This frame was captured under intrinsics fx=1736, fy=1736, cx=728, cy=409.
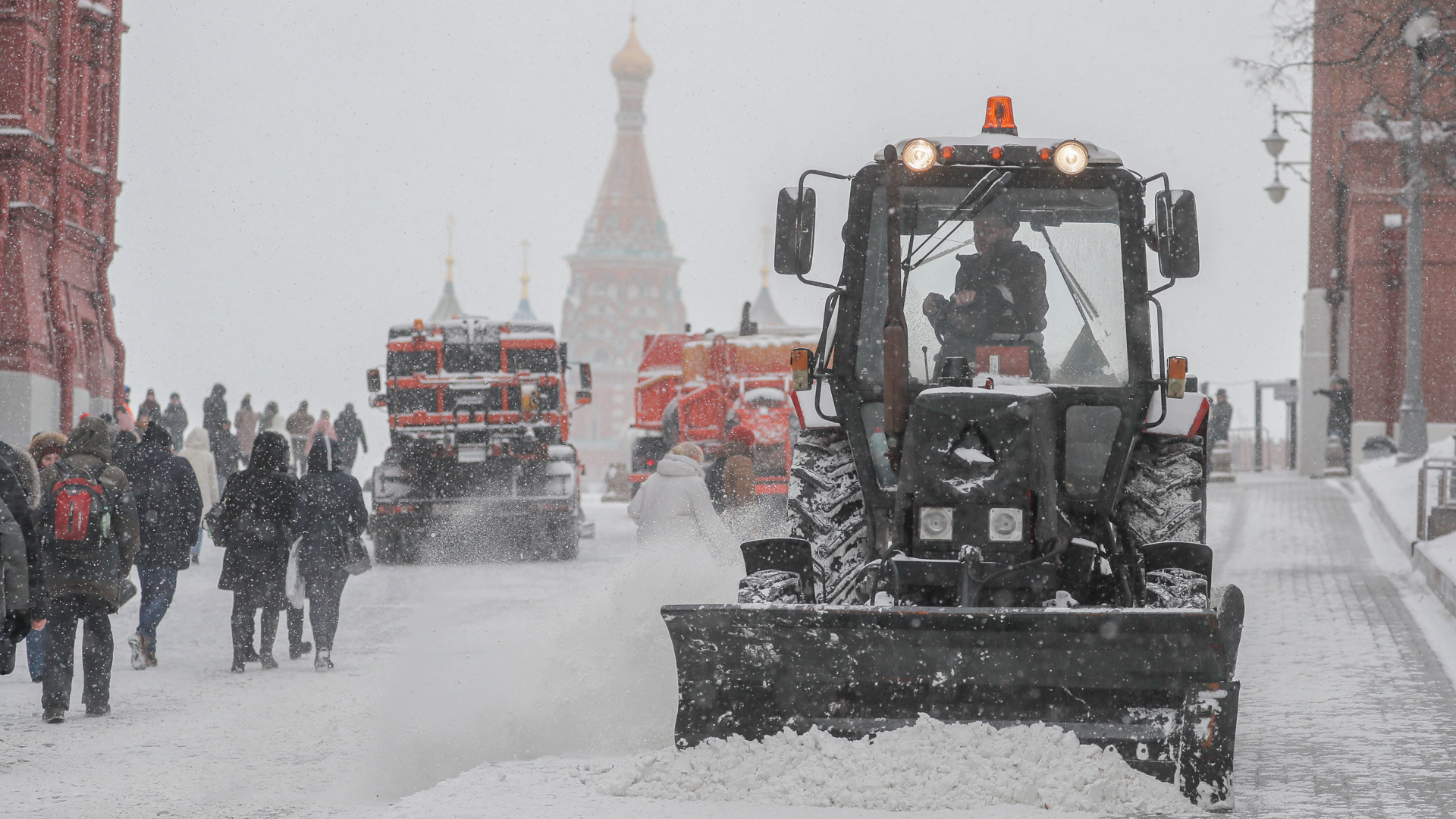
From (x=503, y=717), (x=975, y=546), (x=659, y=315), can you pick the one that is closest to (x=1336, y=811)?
(x=975, y=546)

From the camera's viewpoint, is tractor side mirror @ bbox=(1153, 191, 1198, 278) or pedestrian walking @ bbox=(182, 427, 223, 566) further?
pedestrian walking @ bbox=(182, 427, 223, 566)

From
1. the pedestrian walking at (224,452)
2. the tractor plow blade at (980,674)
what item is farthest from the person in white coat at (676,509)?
the pedestrian walking at (224,452)

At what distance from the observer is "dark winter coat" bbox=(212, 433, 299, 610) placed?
37.6 ft

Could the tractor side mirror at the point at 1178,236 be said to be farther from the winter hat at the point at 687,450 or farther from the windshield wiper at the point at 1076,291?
the winter hat at the point at 687,450

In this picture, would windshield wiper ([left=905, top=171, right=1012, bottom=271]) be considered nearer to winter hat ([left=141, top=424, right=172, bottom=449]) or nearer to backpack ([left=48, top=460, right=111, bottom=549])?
backpack ([left=48, top=460, right=111, bottom=549])

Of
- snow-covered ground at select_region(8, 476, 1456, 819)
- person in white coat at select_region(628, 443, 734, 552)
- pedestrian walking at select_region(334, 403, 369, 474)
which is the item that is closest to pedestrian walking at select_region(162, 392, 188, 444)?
pedestrian walking at select_region(334, 403, 369, 474)

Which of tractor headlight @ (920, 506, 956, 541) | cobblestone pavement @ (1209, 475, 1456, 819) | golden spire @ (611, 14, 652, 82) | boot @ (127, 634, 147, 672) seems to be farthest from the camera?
golden spire @ (611, 14, 652, 82)

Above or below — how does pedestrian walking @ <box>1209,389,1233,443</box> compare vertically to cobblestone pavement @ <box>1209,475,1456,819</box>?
above

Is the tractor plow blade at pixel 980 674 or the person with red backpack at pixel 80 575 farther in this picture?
the person with red backpack at pixel 80 575

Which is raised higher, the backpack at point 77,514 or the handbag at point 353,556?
the backpack at point 77,514

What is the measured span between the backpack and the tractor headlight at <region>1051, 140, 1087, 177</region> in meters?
5.35

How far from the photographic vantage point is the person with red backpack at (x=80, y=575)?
9.08m

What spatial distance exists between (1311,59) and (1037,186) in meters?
14.2

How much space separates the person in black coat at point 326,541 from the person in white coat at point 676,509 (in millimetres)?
2071
